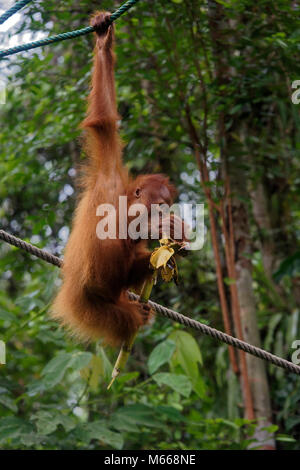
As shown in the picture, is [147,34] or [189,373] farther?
[147,34]

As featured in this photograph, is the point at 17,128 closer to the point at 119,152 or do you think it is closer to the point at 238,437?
the point at 119,152

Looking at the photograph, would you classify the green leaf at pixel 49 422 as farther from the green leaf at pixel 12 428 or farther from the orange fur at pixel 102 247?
the orange fur at pixel 102 247

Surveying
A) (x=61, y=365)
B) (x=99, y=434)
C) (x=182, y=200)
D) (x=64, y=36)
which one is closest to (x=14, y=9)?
(x=64, y=36)

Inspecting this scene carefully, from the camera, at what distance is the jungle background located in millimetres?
3158

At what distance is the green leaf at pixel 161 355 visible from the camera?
9.66 ft

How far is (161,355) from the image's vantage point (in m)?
2.99

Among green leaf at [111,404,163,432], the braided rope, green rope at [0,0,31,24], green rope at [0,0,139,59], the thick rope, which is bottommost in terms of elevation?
green leaf at [111,404,163,432]

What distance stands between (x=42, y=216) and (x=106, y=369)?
989mm

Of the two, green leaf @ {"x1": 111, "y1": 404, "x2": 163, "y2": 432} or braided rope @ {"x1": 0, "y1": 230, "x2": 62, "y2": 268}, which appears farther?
green leaf @ {"x1": 111, "y1": 404, "x2": 163, "y2": 432}

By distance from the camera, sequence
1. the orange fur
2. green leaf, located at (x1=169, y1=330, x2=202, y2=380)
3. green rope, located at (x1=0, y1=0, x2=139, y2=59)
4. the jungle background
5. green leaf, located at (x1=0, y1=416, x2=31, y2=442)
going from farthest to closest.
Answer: the jungle background → green leaf, located at (x1=169, y1=330, x2=202, y2=380) → green leaf, located at (x1=0, y1=416, x2=31, y2=442) → the orange fur → green rope, located at (x1=0, y1=0, x2=139, y2=59)

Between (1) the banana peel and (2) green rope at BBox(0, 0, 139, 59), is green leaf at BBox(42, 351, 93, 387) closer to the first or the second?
(1) the banana peel

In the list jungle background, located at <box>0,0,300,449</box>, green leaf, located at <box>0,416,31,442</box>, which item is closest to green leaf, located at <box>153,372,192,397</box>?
jungle background, located at <box>0,0,300,449</box>
